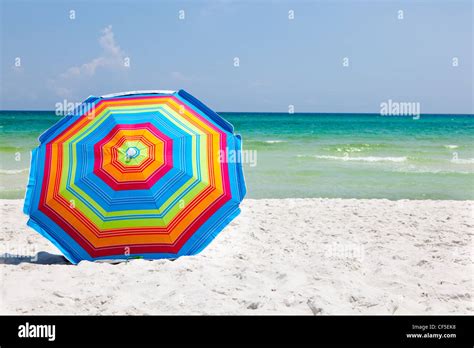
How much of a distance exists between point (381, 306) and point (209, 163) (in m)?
1.65

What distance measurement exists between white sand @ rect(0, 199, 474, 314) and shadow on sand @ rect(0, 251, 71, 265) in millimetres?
38

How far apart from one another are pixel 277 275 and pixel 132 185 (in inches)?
51.8

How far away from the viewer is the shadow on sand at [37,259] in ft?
13.7

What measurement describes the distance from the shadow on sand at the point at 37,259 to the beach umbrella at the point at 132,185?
0.38 meters

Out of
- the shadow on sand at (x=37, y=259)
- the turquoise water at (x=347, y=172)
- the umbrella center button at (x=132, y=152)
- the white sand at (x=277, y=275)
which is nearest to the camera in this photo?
the white sand at (x=277, y=275)

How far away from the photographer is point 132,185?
12.5 ft

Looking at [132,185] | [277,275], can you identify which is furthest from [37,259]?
[277,275]

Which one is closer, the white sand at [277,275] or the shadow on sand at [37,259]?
the white sand at [277,275]

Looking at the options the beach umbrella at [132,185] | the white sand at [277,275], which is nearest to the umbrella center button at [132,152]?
the beach umbrella at [132,185]

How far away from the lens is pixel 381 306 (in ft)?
10.7

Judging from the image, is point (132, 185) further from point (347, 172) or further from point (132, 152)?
point (347, 172)

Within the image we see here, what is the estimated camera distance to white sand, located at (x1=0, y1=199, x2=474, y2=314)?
10.7 ft

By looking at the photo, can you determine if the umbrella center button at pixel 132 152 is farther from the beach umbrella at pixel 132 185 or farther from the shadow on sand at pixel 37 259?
the shadow on sand at pixel 37 259
